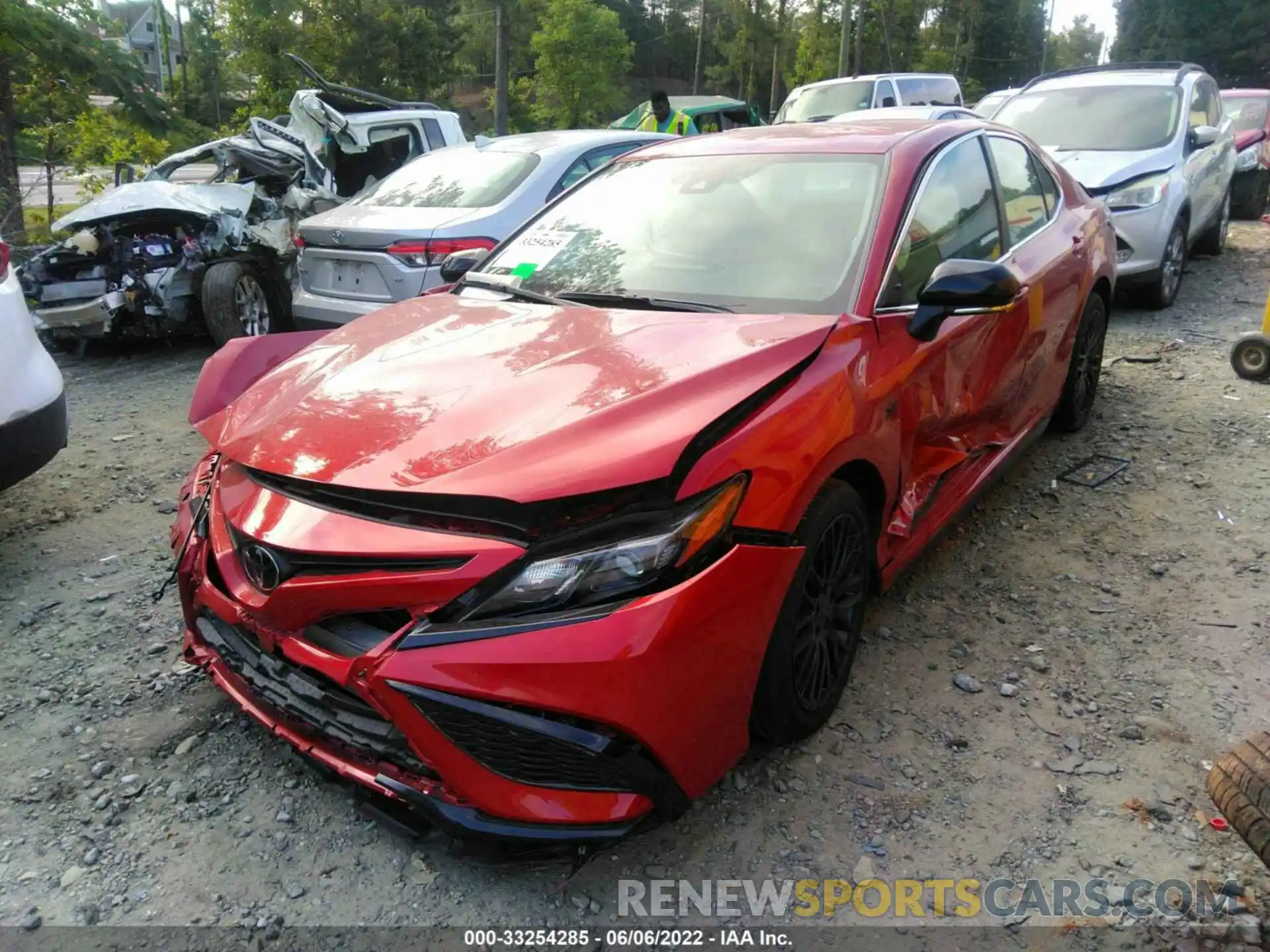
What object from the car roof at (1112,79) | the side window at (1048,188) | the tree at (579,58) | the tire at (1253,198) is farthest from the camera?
the tree at (579,58)

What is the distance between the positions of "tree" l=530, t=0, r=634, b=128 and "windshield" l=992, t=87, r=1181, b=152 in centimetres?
2798

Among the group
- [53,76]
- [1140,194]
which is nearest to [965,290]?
[1140,194]

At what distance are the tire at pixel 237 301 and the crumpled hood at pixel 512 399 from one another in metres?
4.45

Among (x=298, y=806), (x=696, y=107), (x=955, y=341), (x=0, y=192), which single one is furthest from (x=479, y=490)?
(x=696, y=107)

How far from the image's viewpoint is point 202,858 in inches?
90.9

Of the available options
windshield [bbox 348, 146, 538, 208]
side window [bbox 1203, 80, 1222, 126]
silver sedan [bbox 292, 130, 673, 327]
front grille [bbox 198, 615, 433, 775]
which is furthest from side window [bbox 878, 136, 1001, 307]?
side window [bbox 1203, 80, 1222, 126]

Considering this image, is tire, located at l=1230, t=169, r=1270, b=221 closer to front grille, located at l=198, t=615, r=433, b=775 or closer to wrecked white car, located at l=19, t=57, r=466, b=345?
wrecked white car, located at l=19, t=57, r=466, b=345

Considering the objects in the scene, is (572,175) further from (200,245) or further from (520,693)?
(520,693)

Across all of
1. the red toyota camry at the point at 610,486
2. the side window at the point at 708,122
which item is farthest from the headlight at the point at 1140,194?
the side window at the point at 708,122

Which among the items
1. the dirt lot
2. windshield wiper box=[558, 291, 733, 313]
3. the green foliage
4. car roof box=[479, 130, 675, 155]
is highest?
the green foliage

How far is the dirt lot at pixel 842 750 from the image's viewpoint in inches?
88.2

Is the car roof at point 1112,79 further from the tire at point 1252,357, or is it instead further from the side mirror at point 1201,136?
→ the tire at point 1252,357

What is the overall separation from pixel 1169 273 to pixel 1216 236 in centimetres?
267

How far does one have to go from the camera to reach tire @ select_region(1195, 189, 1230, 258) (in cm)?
939
